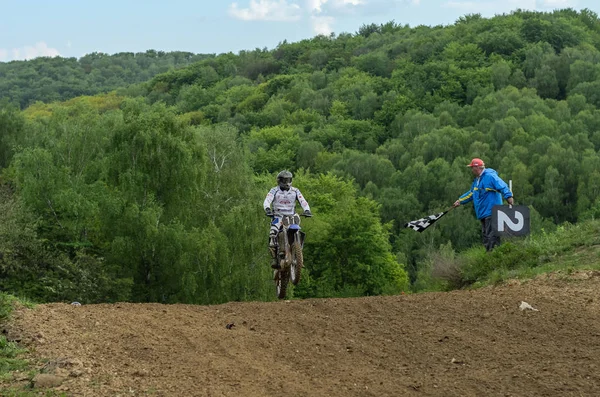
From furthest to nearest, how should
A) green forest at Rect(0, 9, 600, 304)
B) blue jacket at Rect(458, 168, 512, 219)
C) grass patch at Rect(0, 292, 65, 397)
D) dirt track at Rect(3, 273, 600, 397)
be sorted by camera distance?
green forest at Rect(0, 9, 600, 304)
blue jacket at Rect(458, 168, 512, 219)
dirt track at Rect(3, 273, 600, 397)
grass patch at Rect(0, 292, 65, 397)

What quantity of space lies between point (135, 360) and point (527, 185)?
328 ft

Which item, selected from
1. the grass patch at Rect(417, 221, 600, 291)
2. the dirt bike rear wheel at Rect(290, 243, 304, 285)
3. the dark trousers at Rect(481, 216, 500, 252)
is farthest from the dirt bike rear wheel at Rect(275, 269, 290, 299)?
the dark trousers at Rect(481, 216, 500, 252)

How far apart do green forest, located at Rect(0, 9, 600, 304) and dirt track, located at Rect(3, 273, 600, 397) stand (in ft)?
20.6

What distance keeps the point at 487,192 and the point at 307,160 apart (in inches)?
4049

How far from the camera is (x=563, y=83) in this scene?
160 meters

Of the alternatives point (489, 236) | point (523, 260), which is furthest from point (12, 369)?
point (489, 236)

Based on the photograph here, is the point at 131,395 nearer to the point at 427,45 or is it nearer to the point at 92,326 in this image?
the point at 92,326

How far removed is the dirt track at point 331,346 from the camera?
7.67m

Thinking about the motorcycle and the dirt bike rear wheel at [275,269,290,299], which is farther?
the dirt bike rear wheel at [275,269,290,299]

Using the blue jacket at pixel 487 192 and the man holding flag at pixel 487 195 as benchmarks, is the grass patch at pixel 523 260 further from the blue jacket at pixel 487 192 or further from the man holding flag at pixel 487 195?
the blue jacket at pixel 487 192

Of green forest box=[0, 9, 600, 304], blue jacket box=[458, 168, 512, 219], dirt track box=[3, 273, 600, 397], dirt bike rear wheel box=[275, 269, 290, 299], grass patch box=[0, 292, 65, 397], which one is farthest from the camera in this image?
green forest box=[0, 9, 600, 304]

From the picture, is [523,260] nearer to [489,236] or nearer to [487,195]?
[489,236]

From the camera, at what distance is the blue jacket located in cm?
1573

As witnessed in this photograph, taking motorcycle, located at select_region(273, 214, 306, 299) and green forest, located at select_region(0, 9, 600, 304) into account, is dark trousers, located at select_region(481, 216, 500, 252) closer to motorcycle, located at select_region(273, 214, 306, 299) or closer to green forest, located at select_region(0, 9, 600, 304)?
green forest, located at select_region(0, 9, 600, 304)
